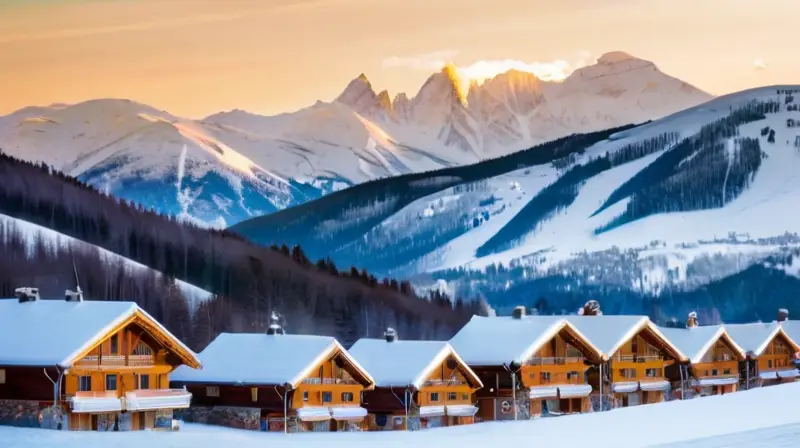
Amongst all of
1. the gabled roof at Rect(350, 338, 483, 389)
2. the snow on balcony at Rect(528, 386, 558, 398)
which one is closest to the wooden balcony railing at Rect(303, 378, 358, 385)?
the gabled roof at Rect(350, 338, 483, 389)

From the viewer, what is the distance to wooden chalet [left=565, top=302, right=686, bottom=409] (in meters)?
101

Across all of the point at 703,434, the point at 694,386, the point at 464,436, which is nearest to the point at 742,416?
the point at 703,434

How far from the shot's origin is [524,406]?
90.9 meters

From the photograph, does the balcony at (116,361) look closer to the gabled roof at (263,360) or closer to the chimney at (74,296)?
the chimney at (74,296)

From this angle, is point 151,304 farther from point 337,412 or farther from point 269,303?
point 337,412

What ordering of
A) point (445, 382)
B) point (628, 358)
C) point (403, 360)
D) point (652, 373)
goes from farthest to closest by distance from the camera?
1. point (652, 373)
2. point (628, 358)
3. point (445, 382)
4. point (403, 360)

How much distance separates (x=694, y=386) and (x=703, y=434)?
47758 mm

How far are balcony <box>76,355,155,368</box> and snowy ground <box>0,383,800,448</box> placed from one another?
3.62 m

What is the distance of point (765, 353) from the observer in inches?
5084

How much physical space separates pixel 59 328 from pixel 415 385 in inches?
980

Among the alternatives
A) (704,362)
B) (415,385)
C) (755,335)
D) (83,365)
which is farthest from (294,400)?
(755,335)

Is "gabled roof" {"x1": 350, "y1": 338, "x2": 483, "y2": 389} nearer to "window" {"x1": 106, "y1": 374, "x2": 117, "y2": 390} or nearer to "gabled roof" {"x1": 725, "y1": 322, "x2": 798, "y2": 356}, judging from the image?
"window" {"x1": 106, "y1": 374, "x2": 117, "y2": 390}

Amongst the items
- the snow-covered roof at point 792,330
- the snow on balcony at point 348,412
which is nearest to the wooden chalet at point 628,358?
the snow on balcony at point 348,412

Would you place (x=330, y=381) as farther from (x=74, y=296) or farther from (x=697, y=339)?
(x=697, y=339)
